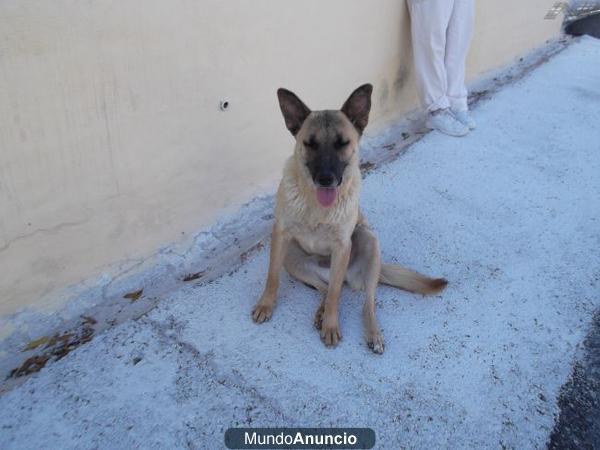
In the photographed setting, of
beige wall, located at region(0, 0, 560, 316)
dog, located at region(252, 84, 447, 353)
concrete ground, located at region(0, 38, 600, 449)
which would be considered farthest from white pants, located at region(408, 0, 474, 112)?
dog, located at region(252, 84, 447, 353)

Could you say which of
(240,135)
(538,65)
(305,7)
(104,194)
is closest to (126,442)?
(104,194)

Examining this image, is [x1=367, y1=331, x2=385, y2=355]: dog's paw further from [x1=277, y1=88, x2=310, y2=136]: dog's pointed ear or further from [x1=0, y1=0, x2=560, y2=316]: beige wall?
[x1=0, y1=0, x2=560, y2=316]: beige wall

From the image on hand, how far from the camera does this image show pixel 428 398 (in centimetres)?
212

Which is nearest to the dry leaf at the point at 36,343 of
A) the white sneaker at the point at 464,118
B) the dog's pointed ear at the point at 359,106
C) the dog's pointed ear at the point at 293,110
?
the dog's pointed ear at the point at 293,110

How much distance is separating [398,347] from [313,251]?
666mm

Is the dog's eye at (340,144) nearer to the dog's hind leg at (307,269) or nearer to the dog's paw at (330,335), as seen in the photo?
the dog's hind leg at (307,269)

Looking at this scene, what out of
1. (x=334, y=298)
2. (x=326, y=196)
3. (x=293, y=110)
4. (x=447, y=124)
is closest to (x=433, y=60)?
(x=447, y=124)

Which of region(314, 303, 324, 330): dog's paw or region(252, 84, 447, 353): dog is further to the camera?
region(314, 303, 324, 330): dog's paw

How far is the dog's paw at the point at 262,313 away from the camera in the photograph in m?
2.45

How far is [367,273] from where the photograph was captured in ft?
8.23

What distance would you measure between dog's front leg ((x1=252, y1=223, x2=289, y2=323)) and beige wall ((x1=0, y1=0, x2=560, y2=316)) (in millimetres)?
751

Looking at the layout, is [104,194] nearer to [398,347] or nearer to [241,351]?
[241,351]

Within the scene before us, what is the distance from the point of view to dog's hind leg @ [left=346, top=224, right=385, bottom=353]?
2369 mm

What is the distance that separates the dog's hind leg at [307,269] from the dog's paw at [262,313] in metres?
0.28
